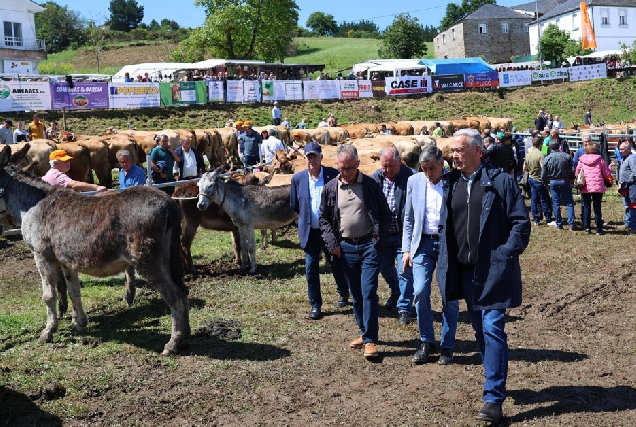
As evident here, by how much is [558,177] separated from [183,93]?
25.4 m

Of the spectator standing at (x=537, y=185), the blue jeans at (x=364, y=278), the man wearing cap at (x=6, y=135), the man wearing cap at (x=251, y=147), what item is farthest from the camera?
the man wearing cap at (x=6, y=135)

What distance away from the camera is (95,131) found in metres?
31.3

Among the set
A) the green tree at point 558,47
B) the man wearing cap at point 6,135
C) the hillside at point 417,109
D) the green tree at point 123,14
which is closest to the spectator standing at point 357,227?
the man wearing cap at point 6,135

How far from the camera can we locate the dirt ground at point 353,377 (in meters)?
6.07

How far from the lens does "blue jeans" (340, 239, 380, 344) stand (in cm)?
727

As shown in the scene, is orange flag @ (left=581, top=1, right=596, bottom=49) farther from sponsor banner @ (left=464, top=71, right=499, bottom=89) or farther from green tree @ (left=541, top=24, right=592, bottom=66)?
sponsor banner @ (left=464, top=71, right=499, bottom=89)

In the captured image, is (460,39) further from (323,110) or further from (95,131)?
(95,131)

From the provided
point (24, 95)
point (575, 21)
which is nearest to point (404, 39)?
point (575, 21)

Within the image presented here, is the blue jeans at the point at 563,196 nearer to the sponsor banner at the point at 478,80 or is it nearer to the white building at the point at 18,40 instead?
the sponsor banner at the point at 478,80

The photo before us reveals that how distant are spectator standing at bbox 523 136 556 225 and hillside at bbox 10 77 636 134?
20814 mm

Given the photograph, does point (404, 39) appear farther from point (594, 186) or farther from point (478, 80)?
point (594, 186)

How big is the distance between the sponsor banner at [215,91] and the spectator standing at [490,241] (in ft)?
109

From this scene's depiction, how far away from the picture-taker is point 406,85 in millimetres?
47188

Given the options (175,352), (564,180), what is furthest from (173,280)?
(564,180)
